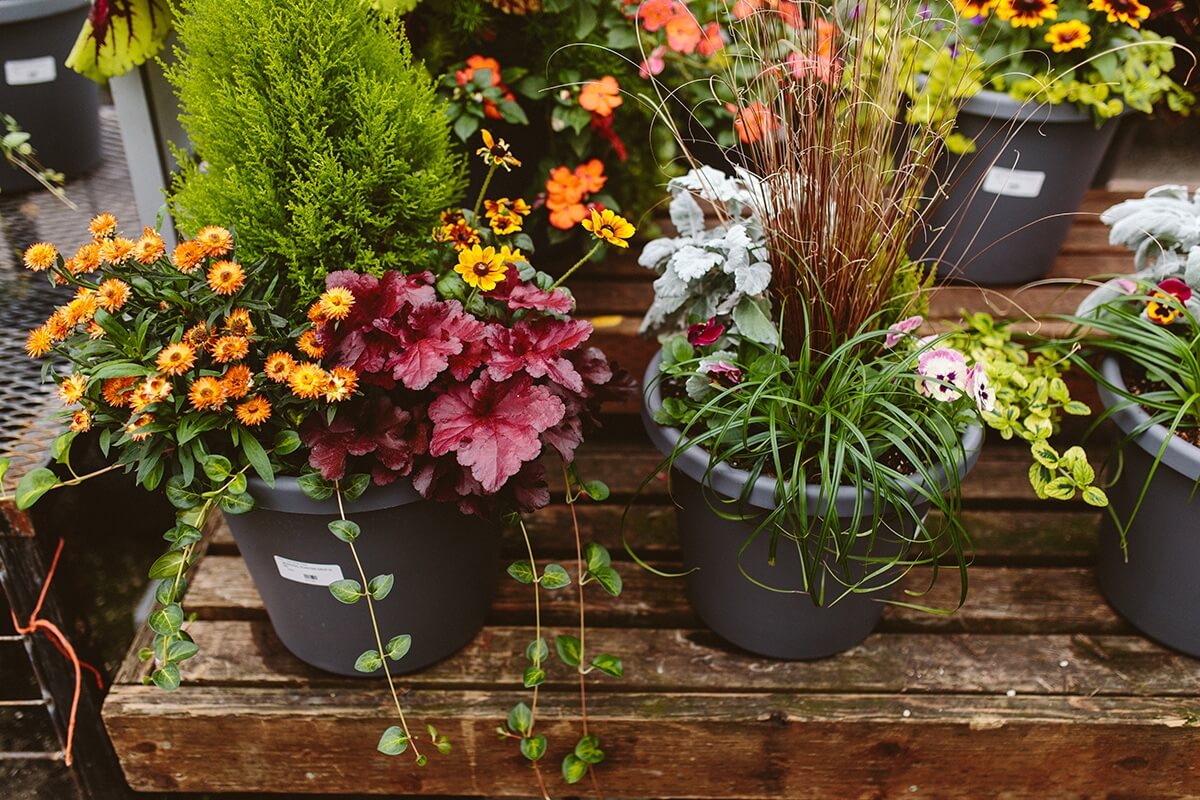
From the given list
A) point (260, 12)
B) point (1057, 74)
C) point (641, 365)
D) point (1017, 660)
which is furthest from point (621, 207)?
point (1017, 660)

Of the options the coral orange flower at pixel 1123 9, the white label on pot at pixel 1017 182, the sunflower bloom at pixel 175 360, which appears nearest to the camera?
the sunflower bloom at pixel 175 360

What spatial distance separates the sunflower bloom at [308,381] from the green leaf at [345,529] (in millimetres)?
167

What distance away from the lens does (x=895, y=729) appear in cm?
132

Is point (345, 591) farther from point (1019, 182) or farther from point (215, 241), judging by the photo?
point (1019, 182)

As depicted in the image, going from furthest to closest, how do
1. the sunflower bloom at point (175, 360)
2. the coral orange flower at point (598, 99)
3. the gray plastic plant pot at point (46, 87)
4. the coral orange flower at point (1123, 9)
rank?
the gray plastic plant pot at point (46, 87), the coral orange flower at point (598, 99), the coral orange flower at point (1123, 9), the sunflower bloom at point (175, 360)

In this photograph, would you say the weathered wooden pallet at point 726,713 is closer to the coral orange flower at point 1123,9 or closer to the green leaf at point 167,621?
the green leaf at point 167,621

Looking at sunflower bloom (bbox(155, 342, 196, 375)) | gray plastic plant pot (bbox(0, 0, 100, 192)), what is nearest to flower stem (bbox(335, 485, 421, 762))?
sunflower bloom (bbox(155, 342, 196, 375))

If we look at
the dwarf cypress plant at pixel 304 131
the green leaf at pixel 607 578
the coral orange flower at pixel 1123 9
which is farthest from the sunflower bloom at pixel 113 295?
the coral orange flower at pixel 1123 9

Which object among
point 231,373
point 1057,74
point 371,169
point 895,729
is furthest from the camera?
point 1057,74

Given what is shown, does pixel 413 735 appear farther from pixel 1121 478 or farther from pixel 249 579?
pixel 1121 478

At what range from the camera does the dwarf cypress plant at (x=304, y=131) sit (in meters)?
1.15

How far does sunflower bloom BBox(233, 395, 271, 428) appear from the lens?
1.09 meters

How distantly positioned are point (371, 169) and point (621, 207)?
0.96 meters

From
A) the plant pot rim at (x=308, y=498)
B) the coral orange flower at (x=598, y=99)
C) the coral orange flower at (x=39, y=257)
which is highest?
the coral orange flower at (x=598, y=99)
